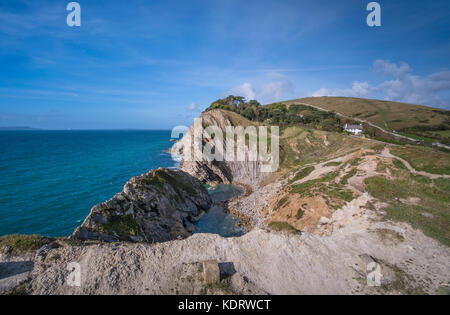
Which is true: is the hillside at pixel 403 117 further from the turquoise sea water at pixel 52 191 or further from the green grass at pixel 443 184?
the turquoise sea water at pixel 52 191

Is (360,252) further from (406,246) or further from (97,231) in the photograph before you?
(97,231)

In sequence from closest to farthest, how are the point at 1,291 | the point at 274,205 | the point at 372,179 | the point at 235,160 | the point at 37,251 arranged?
the point at 1,291 < the point at 37,251 < the point at 372,179 < the point at 274,205 < the point at 235,160

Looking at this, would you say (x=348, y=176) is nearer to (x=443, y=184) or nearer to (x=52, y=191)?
(x=443, y=184)

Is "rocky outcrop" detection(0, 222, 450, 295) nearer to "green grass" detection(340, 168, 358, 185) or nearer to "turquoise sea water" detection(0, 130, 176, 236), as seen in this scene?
"green grass" detection(340, 168, 358, 185)

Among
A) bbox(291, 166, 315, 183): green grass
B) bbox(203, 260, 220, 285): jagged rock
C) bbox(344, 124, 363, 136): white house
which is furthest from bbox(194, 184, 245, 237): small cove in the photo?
bbox(344, 124, 363, 136): white house

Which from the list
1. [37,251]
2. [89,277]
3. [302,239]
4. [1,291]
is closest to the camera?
[1,291]

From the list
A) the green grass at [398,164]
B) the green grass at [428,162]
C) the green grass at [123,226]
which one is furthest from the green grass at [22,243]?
the green grass at [428,162]
